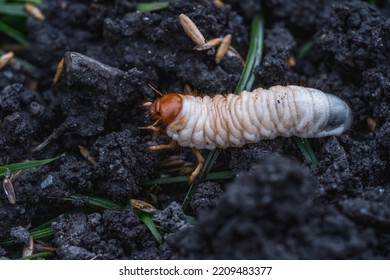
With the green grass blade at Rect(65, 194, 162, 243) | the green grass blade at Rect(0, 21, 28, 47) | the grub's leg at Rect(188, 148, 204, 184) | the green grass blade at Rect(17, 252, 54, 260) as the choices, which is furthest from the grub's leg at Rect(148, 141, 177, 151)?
the green grass blade at Rect(0, 21, 28, 47)

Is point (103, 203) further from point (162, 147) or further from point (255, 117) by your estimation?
point (255, 117)

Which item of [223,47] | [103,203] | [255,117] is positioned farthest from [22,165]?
[223,47]

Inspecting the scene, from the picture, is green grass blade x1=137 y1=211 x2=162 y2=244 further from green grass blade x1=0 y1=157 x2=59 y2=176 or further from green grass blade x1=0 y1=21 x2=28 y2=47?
green grass blade x1=0 y1=21 x2=28 y2=47

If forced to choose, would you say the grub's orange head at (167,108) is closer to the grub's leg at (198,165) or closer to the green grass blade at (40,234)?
the grub's leg at (198,165)

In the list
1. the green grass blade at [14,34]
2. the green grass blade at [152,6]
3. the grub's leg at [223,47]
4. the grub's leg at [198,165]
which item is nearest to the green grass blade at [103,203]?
the grub's leg at [198,165]

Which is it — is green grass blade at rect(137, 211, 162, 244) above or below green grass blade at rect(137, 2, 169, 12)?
below

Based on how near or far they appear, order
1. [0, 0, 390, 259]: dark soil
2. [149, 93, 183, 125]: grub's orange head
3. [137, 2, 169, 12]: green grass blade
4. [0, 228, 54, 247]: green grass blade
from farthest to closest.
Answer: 1. [137, 2, 169, 12]: green grass blade
2. [149, 93, 183, 125]: grub's orange head
3. [0, 228, 54, 247]: green grass blade
4. [0, 0, 390, 259]: dark soil
